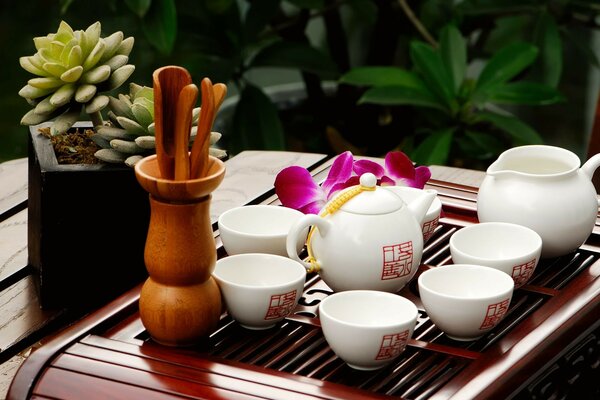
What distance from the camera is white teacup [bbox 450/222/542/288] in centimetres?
112

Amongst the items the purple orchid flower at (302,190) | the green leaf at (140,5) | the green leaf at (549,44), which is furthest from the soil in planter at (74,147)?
the green leaf at (549,44)

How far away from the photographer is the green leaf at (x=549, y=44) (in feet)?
8.70

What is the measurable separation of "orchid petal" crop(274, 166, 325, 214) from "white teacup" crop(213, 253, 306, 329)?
16 centimetres

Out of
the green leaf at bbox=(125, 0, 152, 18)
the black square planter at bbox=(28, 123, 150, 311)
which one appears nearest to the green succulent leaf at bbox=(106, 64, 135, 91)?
the black square planter at bbox=(28, 123, 150, 311)

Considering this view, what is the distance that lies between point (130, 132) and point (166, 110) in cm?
24

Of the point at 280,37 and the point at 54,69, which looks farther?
the point at 280,37

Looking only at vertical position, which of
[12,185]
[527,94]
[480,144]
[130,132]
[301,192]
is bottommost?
[480,144]

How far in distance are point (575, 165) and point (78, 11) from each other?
2.30 metres

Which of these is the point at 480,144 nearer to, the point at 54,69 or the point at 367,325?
the point at 54,69

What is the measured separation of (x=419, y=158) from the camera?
2566 mm

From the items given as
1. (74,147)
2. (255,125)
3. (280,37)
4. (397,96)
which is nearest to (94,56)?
(74,147)

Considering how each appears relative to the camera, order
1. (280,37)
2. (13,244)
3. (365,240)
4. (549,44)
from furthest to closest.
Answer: (280,37)
(549,44)
(13,244)
(365,240)

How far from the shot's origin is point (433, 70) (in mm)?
2520

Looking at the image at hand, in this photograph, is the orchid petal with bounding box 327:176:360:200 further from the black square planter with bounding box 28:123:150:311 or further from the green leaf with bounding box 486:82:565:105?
the green leaf with bounding box 486:82:565:105
